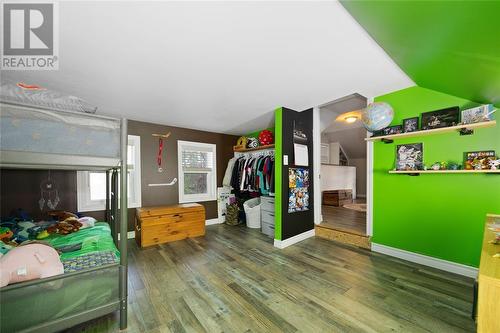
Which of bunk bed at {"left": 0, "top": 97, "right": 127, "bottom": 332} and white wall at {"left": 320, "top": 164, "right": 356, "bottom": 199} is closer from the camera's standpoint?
bunk bed at {"left": 0, "top": 97, "right": 127, "bottom": 332}

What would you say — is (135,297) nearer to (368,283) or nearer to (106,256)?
(106,256)

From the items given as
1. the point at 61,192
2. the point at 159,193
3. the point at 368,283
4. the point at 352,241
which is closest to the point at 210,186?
the point at 159,193

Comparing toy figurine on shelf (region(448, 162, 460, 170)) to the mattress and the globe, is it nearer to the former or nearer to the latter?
the globe

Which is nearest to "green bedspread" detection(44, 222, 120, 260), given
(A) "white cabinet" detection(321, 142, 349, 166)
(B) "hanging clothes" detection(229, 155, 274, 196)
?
(B) "hanging clothes" detection(229, 155, 274, 196)

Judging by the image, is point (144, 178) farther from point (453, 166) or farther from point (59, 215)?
point (453, 166)

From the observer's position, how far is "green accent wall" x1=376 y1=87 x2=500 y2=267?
6.25 ft

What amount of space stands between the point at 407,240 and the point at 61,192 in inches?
197

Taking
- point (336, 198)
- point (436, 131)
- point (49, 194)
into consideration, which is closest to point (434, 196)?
point (436, 131)

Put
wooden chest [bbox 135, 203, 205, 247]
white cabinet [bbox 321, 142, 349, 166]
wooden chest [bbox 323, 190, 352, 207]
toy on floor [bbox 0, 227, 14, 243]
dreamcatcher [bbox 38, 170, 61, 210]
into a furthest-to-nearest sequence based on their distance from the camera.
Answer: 1. white cabinet [bbox 321, 142, 349, 166]
2. wooden chest [bbox 323, 190, 352, 207]
3. wooden chest [bbox 135, 203, 205, 247]
4. dreamcatcher [bbox 38, 170, 61, 210]
5. toy on floor [bbox 0, 227, 14, 243]

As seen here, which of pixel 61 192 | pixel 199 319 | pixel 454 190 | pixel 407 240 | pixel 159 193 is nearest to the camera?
pixel 199 319

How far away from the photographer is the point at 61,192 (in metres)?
2.83

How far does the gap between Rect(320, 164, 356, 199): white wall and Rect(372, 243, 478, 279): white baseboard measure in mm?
3051

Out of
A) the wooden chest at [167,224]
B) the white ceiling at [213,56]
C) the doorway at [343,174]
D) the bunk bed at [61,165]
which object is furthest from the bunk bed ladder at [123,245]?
the doorway at [343,174]

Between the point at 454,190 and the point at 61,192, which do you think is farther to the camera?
the point at 61,192
